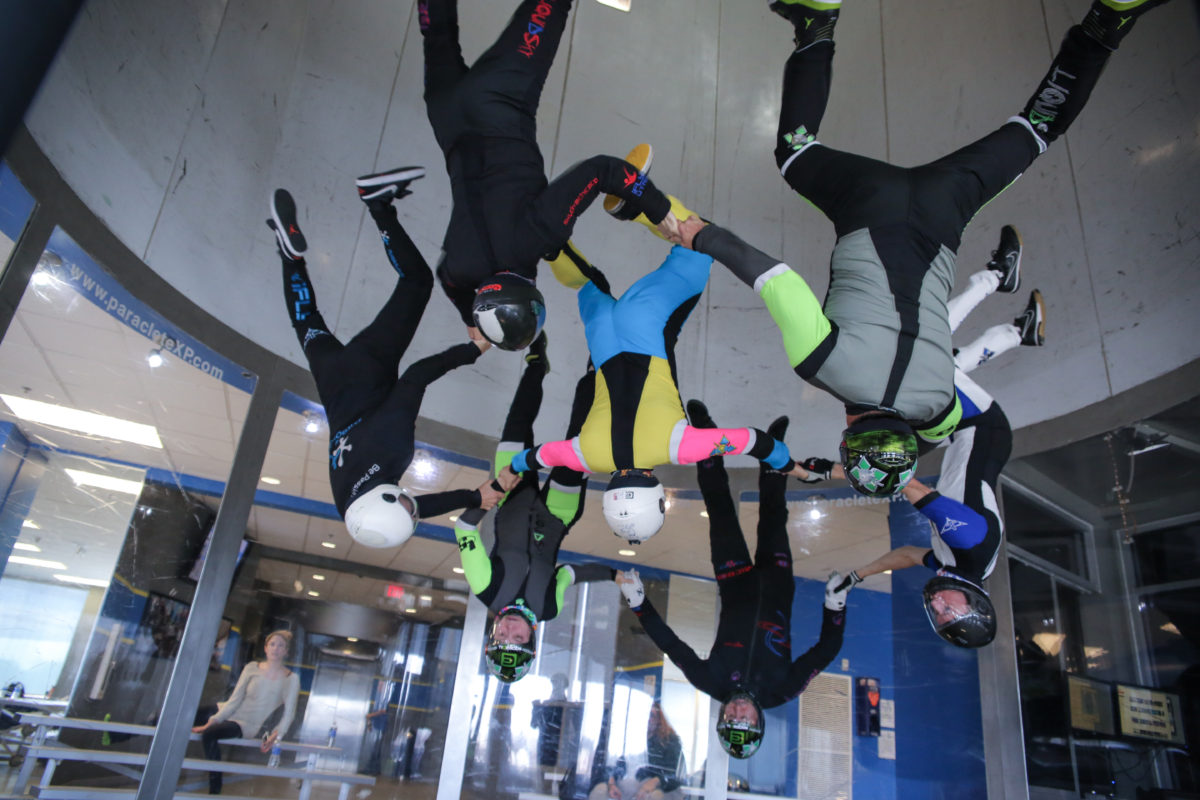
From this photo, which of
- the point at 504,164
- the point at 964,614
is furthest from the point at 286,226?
the point at 964,614

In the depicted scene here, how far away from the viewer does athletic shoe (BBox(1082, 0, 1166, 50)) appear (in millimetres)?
2688

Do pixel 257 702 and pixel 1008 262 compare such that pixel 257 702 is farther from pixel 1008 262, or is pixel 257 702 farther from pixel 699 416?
pixel 1008 262

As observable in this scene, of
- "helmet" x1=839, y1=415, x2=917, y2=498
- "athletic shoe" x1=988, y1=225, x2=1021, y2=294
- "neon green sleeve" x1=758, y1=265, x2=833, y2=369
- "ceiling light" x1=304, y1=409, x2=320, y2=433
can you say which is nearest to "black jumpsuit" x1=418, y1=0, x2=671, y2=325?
"neon green sleeve" x1=758, y1=265, x2=833, y2=369

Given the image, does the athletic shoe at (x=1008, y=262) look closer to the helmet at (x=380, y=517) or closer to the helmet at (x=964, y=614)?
the helmet at (x=964, y=614)

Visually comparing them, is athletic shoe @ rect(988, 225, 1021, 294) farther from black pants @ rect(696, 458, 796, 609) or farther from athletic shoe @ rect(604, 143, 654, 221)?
athletic shoe @ rect(604, 143, 654, 221)

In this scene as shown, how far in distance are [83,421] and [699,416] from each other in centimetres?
322

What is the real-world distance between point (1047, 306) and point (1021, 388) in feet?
1.74

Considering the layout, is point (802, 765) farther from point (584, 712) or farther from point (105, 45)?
point (105, 45)

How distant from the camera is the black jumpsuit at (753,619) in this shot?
4289 millimetres

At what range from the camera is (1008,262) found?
366cm

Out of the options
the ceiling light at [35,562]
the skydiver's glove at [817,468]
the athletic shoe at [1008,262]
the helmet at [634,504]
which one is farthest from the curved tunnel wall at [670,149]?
the helmet at [634,504]

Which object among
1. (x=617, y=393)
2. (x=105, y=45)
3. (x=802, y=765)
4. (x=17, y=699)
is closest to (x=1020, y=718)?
(x=802, y=765)

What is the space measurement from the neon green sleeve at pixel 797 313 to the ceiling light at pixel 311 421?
10.4 ft

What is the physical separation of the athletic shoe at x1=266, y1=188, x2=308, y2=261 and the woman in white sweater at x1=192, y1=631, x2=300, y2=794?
2.42 m
